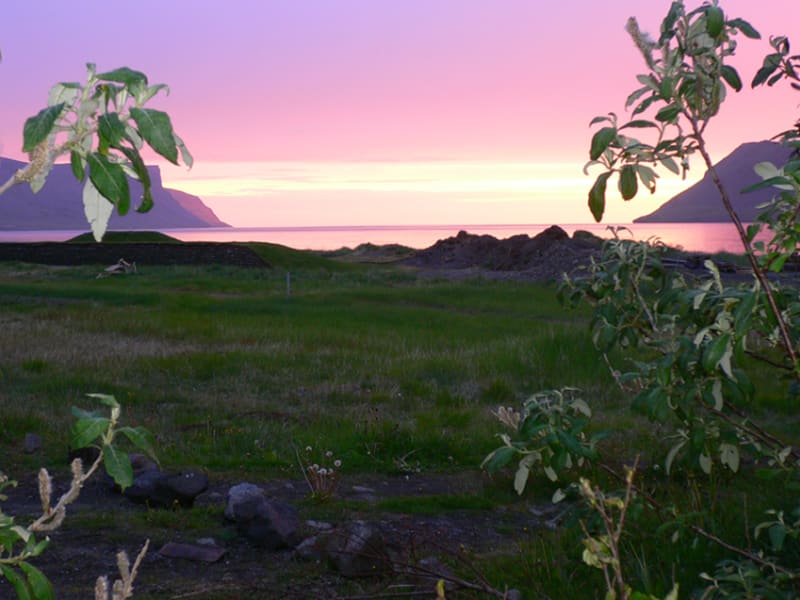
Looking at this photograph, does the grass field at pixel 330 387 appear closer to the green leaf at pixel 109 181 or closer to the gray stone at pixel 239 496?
the gray stone at pixel 239 496

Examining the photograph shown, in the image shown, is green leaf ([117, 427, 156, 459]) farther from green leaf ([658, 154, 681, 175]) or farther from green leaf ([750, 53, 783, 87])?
green leaf ([750, 53, 783, 87])

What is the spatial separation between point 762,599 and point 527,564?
146 centimetres

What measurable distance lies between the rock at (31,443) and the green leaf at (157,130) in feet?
21.5

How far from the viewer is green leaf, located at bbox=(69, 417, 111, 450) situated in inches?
62.6

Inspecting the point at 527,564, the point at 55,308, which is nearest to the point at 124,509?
the point at 527,564

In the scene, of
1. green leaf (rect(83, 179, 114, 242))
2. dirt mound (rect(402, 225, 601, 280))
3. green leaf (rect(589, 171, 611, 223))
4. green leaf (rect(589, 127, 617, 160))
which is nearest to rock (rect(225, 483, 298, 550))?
green leaf (rect(589, 171, 611, 223))

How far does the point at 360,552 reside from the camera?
4.50m

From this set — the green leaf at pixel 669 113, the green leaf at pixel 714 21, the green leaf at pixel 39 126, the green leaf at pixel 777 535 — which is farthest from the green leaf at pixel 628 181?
the green leaf at pixel 39 126

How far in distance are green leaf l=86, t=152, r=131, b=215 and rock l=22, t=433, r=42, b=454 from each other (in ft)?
21.0

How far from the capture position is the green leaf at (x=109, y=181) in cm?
141

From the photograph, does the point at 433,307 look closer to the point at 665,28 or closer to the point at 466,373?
the point at 466,373

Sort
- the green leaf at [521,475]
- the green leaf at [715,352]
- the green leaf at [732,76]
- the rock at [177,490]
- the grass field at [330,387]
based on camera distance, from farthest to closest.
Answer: the grass field at [330,387], the rock at [177,490], the green leaf at [521,475], the green leaf at [732,76], the green leaf at [715,352]

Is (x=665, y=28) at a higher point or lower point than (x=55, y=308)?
higher

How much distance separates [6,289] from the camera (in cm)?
2089
